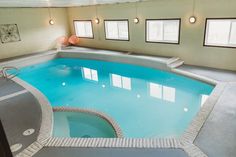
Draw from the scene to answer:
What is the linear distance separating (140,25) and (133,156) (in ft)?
21.5

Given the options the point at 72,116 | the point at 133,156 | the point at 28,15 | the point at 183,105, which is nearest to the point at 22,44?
the point at 28,15

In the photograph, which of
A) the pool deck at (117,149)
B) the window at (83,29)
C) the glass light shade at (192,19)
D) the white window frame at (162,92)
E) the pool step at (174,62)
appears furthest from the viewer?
the window at (83,29)

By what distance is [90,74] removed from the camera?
25.1 feet

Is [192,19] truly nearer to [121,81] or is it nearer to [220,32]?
[220,32]

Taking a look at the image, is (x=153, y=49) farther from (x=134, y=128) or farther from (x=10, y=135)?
(x=10, y=135)

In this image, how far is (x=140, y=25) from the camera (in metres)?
7.94

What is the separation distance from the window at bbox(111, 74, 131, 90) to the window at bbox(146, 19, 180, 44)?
7.27 feet

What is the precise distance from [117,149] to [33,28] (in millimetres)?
9172

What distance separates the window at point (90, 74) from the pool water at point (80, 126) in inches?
117

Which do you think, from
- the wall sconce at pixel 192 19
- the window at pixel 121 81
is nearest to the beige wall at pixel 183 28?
the wall sconce at pixel 192 19

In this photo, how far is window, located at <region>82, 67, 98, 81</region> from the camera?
719 centimetres

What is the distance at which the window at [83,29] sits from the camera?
10273 millimetres

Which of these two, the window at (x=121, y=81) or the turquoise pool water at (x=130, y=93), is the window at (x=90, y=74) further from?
the window at (x=121, y=81)

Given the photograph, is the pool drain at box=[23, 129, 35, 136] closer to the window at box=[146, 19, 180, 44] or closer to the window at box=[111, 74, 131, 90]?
the window at box=[111, 74, 131, 90]
